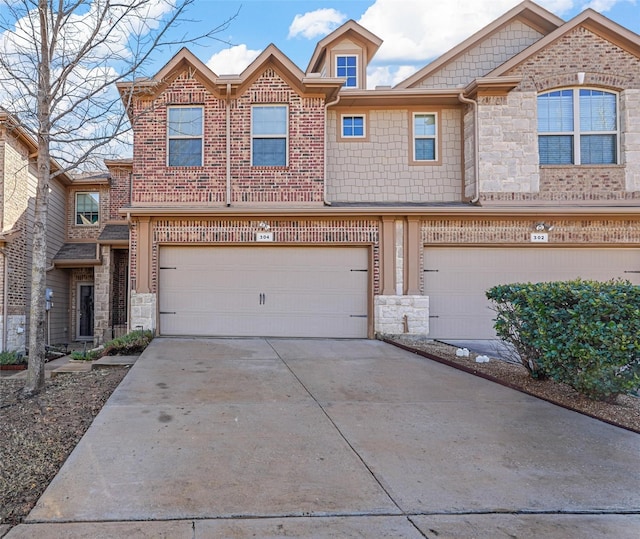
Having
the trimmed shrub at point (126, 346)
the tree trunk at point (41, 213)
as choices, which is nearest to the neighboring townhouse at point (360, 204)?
the trimmed shrub at point (126, 346)

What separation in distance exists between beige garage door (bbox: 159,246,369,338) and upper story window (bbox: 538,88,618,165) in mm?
5039

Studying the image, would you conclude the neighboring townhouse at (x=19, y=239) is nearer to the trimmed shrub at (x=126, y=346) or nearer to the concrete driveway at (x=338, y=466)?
the trimmed shrub at (x=126, y=346)

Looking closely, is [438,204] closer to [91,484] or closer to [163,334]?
[163,334]

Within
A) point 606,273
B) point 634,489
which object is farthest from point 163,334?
point 606,273

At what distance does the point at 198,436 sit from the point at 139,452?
0.54m

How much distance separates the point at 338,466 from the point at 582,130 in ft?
33.8

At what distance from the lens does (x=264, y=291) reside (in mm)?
10477

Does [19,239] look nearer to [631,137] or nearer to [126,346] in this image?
[126,346]

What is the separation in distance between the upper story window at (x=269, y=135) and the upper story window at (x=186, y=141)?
1.25 m

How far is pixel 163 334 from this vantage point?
34.0 ft

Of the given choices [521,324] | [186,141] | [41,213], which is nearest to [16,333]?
[186,141]

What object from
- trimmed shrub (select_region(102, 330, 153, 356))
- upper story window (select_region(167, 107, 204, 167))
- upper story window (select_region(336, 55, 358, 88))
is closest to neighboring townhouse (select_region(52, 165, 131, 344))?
upper story window (select_region(167, 107, 204, 167))

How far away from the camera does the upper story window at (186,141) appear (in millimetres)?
10562

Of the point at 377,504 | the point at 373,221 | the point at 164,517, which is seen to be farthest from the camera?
the point at 373,221
